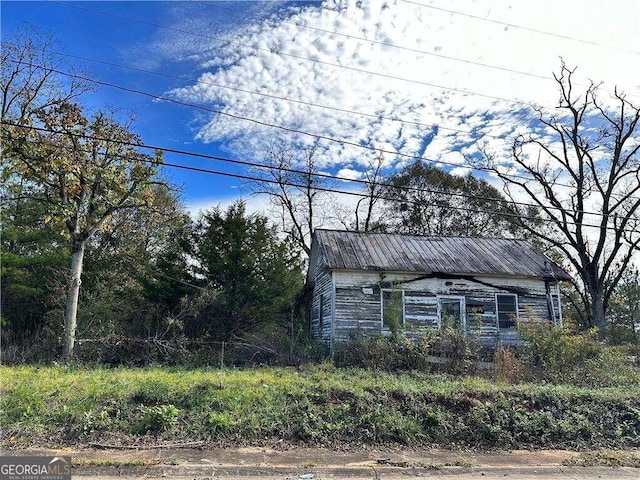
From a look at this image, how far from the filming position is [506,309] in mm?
16547

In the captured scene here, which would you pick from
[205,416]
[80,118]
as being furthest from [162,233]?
[205,416]

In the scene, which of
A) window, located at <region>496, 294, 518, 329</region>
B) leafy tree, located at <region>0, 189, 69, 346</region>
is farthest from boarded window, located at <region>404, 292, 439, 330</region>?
leafy tree, located at <region>0, 189, 69, 346</region>

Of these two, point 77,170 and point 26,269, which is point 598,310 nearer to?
point 77,170

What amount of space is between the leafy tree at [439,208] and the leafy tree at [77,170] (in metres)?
20.8

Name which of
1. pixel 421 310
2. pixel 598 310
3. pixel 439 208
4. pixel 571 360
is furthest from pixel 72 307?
pixel 439 208

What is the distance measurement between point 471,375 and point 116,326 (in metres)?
10.7

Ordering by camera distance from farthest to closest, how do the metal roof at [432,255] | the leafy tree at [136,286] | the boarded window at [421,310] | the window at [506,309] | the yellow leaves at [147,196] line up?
the window at [506,309] → the metal roof at [432,255] → the boarded window at [421,310] → the leafy tree at [136,286] → the yellow leaves at [147,196]

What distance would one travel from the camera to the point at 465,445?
7426 mm

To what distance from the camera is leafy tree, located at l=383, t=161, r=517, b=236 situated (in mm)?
31469

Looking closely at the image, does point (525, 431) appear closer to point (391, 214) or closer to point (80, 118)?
point (80, 118)

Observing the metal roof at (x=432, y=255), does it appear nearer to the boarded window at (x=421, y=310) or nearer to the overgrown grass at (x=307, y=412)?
the boarded window at (x=421, y=310)

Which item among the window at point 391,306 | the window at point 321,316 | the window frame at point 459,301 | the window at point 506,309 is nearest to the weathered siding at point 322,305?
the window at point 321,316

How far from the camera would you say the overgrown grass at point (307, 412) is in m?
7.00

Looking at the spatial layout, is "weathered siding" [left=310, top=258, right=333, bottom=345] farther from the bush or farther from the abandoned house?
the bush
